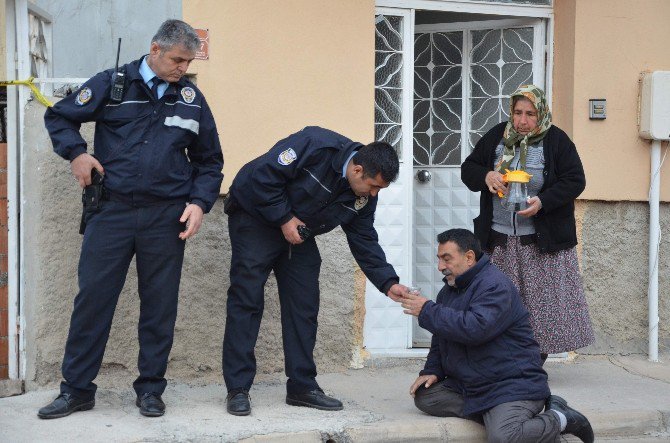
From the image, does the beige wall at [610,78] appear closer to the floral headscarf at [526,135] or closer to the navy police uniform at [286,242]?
the floral headscarf at [526,135]

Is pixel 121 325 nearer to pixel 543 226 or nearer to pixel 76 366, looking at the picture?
pixel 76 366

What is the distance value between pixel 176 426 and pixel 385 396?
1329 millimetres

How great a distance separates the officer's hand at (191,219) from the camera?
4895 mm

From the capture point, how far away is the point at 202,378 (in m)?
5.93

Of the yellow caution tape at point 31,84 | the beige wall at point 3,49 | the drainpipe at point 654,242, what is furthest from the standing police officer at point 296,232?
the drainpipe at point 654,242

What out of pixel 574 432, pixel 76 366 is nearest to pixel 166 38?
pixel 76 366

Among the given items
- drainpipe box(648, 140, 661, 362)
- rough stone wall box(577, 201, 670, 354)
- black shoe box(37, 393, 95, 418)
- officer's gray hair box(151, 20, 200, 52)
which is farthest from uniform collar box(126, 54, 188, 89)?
drainpipe box(648, 140, 661, 362)

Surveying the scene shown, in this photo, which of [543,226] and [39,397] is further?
[543,226]

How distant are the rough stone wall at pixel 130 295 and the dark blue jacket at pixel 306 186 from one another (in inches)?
38.8

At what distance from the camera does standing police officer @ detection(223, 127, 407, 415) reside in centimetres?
491

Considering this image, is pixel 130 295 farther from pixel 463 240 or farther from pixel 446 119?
pixel 446 119

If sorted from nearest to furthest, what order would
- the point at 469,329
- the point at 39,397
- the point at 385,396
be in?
the point at 469,329 → the point at 39,397 → the point at 385,396

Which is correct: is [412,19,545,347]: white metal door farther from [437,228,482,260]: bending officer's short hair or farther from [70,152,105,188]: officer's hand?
[70,152,105,188]: officer's hand

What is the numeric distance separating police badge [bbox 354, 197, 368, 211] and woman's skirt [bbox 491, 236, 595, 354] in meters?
1.11
